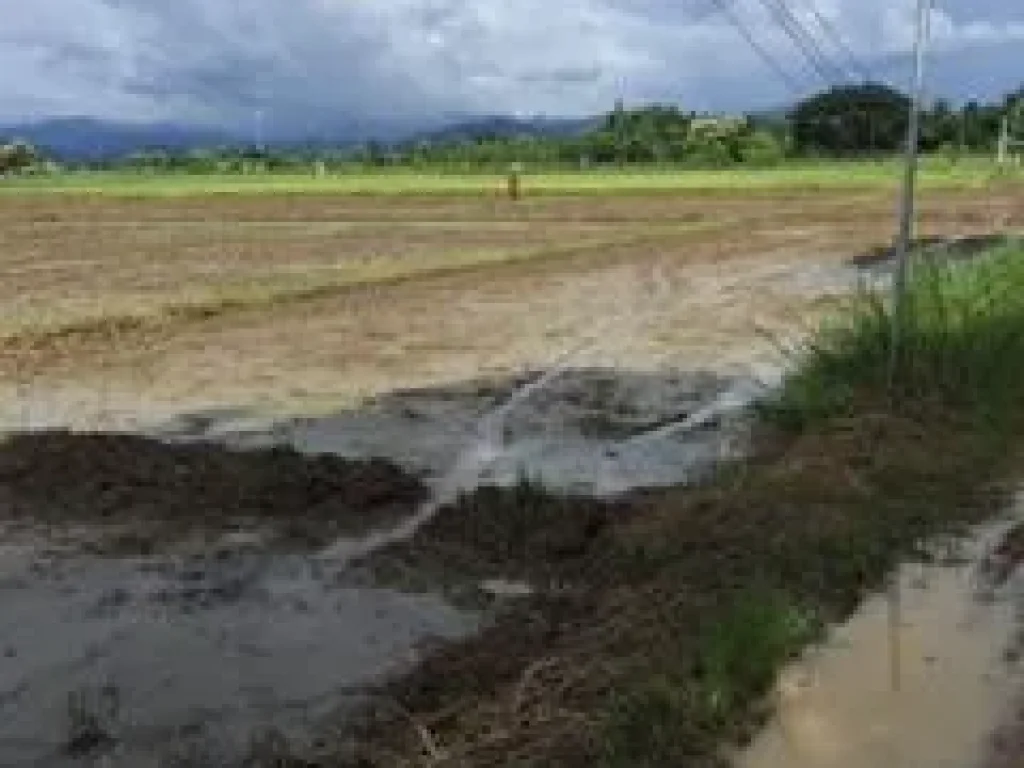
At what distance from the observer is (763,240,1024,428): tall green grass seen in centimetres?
1246

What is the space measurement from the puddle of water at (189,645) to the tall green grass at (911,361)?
4102 mm

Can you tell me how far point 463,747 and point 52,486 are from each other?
5.53 meters

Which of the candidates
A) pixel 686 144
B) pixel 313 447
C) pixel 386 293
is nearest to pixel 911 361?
pixel 313 447

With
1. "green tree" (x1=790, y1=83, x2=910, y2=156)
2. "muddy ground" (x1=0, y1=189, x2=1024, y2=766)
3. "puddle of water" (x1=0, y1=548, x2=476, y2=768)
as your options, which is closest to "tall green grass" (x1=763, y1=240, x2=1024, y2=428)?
"muddy ground" (x1=0, y1=189, x2=1024, y2=766)

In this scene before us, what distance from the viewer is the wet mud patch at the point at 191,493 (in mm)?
10539

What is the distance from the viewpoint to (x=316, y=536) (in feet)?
34.3

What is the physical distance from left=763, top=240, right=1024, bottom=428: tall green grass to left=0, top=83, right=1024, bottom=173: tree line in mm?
51642

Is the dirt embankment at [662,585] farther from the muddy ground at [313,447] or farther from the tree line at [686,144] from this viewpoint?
the tree line at [686,144]

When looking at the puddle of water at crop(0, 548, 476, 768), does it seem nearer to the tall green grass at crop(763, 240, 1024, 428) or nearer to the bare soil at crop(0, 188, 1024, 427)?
the tall green grass at crop(763, 240, 1024, 428)

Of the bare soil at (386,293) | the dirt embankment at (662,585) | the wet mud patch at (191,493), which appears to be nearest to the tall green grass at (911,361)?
the dirt embankment at (662,585)

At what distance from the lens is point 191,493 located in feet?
36.8

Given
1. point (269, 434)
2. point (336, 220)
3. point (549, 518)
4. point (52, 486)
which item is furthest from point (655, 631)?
point (336, 220)

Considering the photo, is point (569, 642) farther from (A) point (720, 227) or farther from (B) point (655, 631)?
(A) point (720, 227)

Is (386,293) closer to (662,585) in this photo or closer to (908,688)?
(662,585)
